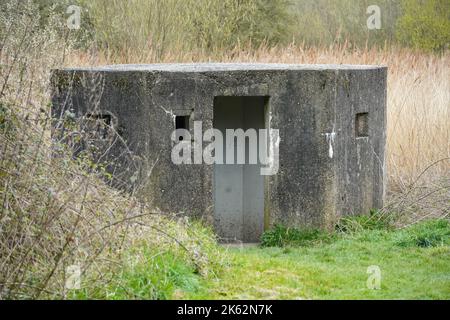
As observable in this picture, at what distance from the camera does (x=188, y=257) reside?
6133mm

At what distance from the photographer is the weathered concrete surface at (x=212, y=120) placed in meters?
8.12

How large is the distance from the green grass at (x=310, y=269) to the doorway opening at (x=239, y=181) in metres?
1.36

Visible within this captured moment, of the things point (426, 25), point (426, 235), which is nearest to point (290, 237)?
point (426, 235)

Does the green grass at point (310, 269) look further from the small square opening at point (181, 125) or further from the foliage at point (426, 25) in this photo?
the foliage at point (426, 25)

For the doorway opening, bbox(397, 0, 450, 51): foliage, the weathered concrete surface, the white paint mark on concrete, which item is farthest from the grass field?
bbox(397, 0, 450, 51): foliage

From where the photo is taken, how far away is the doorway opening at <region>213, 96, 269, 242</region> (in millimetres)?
9625

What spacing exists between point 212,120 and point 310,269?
84.0 inches

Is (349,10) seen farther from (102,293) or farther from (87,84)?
(102,293)

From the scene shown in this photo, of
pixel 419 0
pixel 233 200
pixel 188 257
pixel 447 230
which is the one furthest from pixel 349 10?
pixel 188 257

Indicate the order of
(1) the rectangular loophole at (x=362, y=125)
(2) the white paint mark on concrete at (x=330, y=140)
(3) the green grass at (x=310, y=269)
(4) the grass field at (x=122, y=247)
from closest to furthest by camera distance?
1. (4) the grass field at (x=122, y=247)
2. (3) the green grass at (x=310, y=269)
3. (2) the white paint mark on concrete at (x=330, y=140)
4. (1) the rectangular loophole at (x=362, y=125)

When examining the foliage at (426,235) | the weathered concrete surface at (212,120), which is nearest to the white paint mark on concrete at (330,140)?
the weathered concrete surface at (212,120)

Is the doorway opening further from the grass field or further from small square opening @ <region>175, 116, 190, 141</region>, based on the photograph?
the grass field

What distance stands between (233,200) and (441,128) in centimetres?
320

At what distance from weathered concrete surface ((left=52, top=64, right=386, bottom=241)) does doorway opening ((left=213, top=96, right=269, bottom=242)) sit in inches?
46.2
